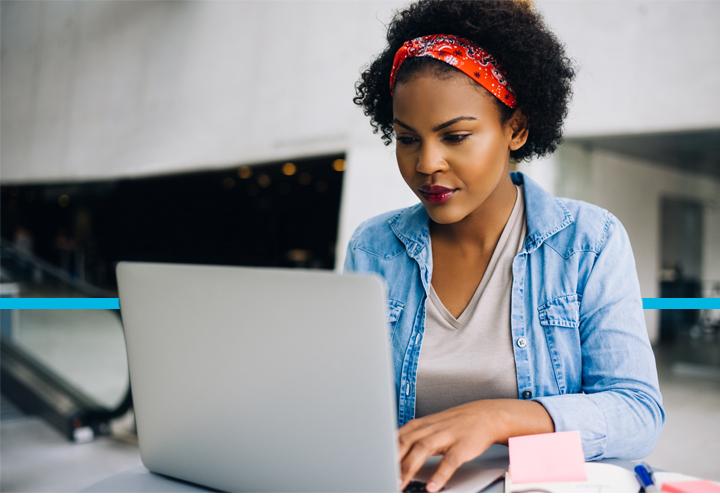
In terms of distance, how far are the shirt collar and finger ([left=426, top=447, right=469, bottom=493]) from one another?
1.77 ft

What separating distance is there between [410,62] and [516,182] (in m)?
0.39

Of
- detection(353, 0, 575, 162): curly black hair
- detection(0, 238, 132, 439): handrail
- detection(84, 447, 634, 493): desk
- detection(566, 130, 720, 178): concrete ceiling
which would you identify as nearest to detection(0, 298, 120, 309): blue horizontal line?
detection(84, 447, 634, 493): desk

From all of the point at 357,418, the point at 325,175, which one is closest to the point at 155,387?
the point at 357,418

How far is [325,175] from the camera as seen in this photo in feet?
40.0

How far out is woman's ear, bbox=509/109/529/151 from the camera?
1.26 m

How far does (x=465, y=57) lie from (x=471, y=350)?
0.54 meters

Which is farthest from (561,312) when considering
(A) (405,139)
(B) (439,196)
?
(A) (405,139)

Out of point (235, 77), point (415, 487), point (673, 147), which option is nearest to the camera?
point (415, 487)

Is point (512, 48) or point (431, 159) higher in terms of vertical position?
point (512, 48)

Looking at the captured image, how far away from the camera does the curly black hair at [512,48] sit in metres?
1.21

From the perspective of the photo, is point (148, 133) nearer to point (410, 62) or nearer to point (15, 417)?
point (15, 417)

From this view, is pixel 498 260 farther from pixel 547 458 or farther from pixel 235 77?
pixel 235 77

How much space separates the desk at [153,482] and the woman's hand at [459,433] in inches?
2.4

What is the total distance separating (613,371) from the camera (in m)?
1.08
